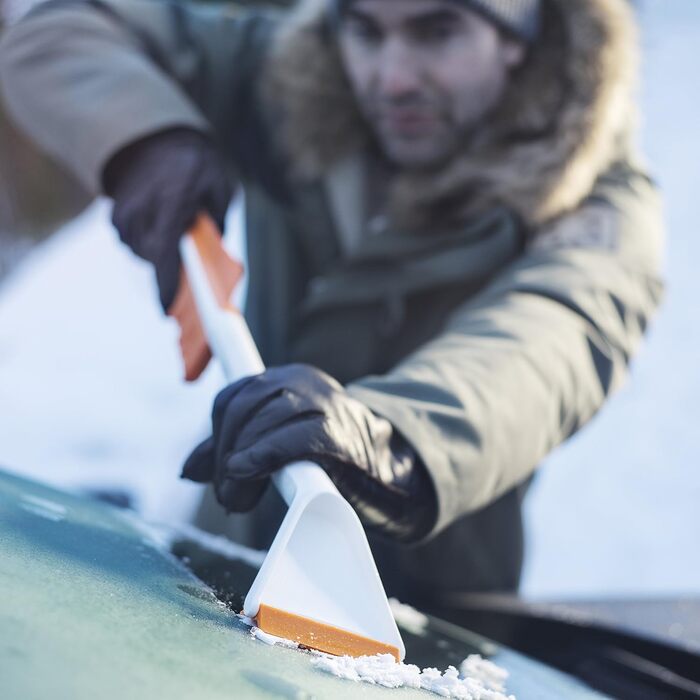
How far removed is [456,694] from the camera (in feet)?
2.40

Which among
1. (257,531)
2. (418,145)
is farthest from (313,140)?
(257,531)

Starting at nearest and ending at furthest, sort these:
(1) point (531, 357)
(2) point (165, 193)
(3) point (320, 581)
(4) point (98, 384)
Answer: (3) point (320, 581), (1) point (531, 357), (2) point (165, 193), (4) point (98, 384)

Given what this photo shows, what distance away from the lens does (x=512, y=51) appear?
5.71 feet

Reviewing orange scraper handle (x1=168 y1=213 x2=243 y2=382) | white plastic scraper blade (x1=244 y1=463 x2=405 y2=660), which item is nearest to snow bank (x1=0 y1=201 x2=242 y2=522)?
orange scraper handle (x1=168 y1=213 x2=243 y2=382)

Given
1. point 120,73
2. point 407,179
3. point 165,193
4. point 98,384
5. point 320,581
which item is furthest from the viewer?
point 98,384

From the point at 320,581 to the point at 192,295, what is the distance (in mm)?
590

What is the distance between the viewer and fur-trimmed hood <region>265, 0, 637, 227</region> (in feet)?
5.33

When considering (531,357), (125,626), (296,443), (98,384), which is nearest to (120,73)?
(531,357)

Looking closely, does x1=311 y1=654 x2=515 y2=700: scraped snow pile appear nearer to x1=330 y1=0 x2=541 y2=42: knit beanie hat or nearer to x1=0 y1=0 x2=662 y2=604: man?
x1=0 y1=0 x2=662 y2=604: man

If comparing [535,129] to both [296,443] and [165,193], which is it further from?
[296,443]

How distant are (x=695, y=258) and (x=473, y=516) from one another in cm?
344

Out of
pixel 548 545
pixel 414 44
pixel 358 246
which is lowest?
pixel 548 545

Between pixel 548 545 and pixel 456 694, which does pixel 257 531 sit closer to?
pixel 456 694

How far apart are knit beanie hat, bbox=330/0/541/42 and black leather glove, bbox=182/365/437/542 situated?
38.7 inches
